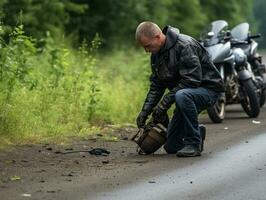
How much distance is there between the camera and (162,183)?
7.94 meters

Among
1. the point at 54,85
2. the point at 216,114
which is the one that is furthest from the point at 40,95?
the point at 216,114

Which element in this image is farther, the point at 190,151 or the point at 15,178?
the point at 190,151

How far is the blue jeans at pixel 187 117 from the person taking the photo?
9484 millimetres

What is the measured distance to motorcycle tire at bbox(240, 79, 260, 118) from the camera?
1411 cm

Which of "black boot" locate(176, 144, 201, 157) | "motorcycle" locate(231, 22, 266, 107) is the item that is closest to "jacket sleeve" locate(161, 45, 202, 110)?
"black boot" locate(176, 144, 201, 157)

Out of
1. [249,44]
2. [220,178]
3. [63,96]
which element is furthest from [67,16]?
[220,178]

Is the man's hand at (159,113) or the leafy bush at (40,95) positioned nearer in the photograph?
the man's hand at (159,113)

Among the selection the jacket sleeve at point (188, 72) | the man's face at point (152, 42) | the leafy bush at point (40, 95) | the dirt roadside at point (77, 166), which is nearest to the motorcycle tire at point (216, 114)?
the dirt roadside at point (77, 166)

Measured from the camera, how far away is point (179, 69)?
9.47 m

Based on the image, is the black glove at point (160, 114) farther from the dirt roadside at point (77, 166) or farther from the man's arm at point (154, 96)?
the dirt roadside at point (77, 166)

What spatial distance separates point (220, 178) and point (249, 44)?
26.6ft

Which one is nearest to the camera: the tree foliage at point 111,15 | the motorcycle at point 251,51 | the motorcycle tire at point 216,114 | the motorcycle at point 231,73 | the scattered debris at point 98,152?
the scattered debris at point 98,152

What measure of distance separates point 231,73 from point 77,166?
571cm

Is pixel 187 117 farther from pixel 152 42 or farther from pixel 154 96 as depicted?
pixel 152 42
